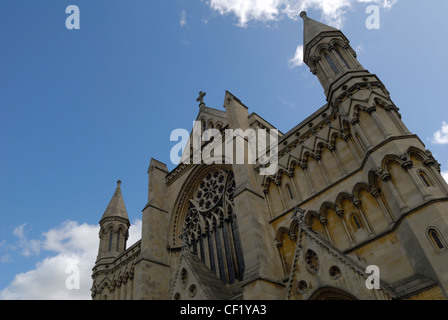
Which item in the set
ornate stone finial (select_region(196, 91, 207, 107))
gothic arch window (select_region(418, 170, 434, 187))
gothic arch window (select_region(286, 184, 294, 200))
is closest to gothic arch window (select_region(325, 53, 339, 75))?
gothic arch window (select_region(286, 184, 294, 200))

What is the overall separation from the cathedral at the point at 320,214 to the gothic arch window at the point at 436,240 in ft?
0.08

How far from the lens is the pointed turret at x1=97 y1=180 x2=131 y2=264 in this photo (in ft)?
71.8

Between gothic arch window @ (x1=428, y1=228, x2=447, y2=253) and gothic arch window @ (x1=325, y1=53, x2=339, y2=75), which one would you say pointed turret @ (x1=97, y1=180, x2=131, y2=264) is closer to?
gothic arch window @ (x1=325, y1=53, x2=339, y2=75)

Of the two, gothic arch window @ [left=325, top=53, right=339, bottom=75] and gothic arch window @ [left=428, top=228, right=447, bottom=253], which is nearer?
gothic arch window @ [left=428, top=228, right=447, bottom=253]

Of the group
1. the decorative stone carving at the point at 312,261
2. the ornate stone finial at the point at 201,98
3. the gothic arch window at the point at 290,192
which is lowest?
the decorative stone carving at the point at 312,261

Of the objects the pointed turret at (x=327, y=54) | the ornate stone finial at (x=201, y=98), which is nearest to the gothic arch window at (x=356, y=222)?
the pointed turret at (x=327, y=54)

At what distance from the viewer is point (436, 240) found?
7.69 metres

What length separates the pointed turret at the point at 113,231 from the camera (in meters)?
21.9

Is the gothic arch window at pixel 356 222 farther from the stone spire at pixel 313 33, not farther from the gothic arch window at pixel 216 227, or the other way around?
the stone spire at pixel 313 33

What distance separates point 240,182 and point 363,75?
6.29 metres

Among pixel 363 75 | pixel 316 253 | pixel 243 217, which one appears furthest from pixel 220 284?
pixel 363 75

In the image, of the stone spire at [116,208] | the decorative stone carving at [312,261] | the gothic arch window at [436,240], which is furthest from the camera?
the stone spire at [116,208]

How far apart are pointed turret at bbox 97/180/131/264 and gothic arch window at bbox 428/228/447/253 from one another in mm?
19193
